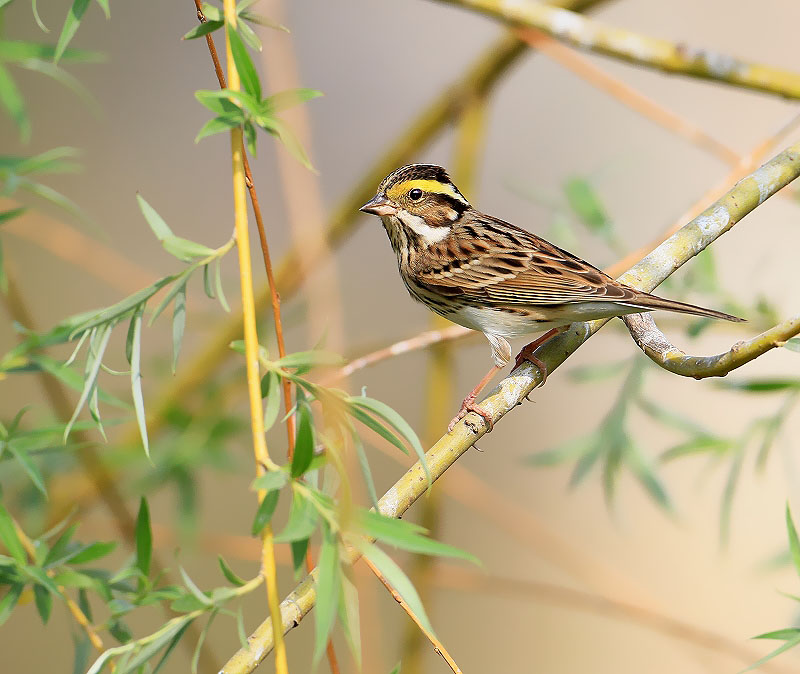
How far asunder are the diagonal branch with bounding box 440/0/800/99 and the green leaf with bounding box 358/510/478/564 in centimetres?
120

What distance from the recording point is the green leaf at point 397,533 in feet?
3.29

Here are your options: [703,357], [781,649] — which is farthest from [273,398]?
[781,649]

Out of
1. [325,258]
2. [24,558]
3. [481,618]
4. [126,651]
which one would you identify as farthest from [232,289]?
[481,618]

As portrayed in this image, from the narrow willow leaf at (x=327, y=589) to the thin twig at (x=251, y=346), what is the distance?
2.5 inches

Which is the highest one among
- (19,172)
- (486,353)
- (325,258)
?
(19,172)

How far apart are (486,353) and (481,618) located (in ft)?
4.71

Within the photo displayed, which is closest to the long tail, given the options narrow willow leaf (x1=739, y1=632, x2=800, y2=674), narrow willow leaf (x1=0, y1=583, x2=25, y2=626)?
narrow willow leaf (x1=739, y1=632, x2=800, y2=674)

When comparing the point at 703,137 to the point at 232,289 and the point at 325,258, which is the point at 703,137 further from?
the point at 232,289

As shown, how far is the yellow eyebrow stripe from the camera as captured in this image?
2.45 m

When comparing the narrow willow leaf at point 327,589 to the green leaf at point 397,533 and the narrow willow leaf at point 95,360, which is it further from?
the narrow willow leaf at point 95,360

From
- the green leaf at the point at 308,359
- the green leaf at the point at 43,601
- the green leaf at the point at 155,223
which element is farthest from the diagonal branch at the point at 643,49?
the green leaf at the point at 43,601

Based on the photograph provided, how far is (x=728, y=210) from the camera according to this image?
1.67m

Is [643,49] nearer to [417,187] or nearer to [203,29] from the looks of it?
→ [417,187]

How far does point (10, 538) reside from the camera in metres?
1.36
